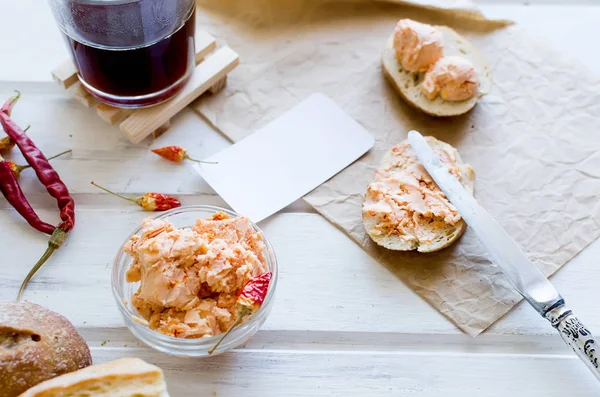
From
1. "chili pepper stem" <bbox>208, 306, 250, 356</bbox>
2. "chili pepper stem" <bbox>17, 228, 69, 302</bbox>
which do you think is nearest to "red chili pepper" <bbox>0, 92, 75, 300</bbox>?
"chili pepper stem" <bbox>17, 228, 69, 302</bbox>

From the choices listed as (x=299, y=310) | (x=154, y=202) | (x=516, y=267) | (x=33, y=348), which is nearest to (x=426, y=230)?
(x=516, y=267)

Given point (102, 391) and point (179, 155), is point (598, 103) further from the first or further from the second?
point (102, 391)

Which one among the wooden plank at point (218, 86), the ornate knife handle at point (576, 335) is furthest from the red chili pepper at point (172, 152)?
the ornate knife handle at point (576, 335)

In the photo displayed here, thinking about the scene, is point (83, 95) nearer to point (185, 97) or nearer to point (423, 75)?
point (185, 97)

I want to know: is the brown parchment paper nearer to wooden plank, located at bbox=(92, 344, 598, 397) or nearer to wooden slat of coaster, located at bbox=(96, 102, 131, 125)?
wooden plank, located at bbox=(92, 344, 598, 397)

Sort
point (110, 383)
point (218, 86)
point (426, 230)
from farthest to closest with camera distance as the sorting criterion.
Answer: point (218, 86) → point (426, 230) → point (110, 383)

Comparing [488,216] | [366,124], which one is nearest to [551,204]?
[488,216]
